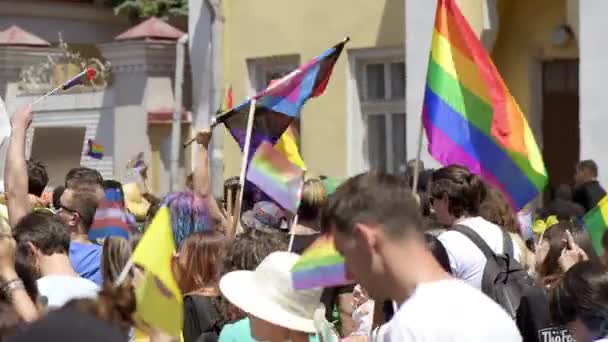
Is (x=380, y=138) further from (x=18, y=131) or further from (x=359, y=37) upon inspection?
(x=18, y=131)

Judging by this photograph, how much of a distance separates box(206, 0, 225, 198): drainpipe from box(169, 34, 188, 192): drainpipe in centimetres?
91

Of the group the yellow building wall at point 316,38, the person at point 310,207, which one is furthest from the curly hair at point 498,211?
the yellow building wall at point 316,38

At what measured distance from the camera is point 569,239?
7.51 m

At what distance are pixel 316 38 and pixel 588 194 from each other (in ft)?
20.1

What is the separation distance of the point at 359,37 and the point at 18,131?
10973 mm

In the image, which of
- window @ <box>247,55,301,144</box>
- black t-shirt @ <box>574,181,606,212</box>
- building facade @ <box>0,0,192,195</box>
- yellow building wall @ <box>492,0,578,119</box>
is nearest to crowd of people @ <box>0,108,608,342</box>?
black t-shirt @ <box>574,181,606,212</box>

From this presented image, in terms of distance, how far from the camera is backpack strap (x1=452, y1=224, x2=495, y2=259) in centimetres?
688

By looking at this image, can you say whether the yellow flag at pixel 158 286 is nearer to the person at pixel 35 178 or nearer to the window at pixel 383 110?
the person at pixel 35 178

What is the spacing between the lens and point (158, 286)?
452cm

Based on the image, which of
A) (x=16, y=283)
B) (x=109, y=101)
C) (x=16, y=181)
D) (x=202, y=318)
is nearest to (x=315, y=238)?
(x=202, y=318)

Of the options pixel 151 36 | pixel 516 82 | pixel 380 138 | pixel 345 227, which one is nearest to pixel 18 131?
pixel 345 227

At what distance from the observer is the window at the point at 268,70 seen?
19.4 m

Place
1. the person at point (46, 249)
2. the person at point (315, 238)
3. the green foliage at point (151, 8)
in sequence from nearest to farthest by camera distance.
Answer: the person at point (46, 249) < the person at point (315, 238) < the green foliage at point (151, 8)

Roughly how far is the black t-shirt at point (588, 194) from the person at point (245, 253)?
23.9 feet
